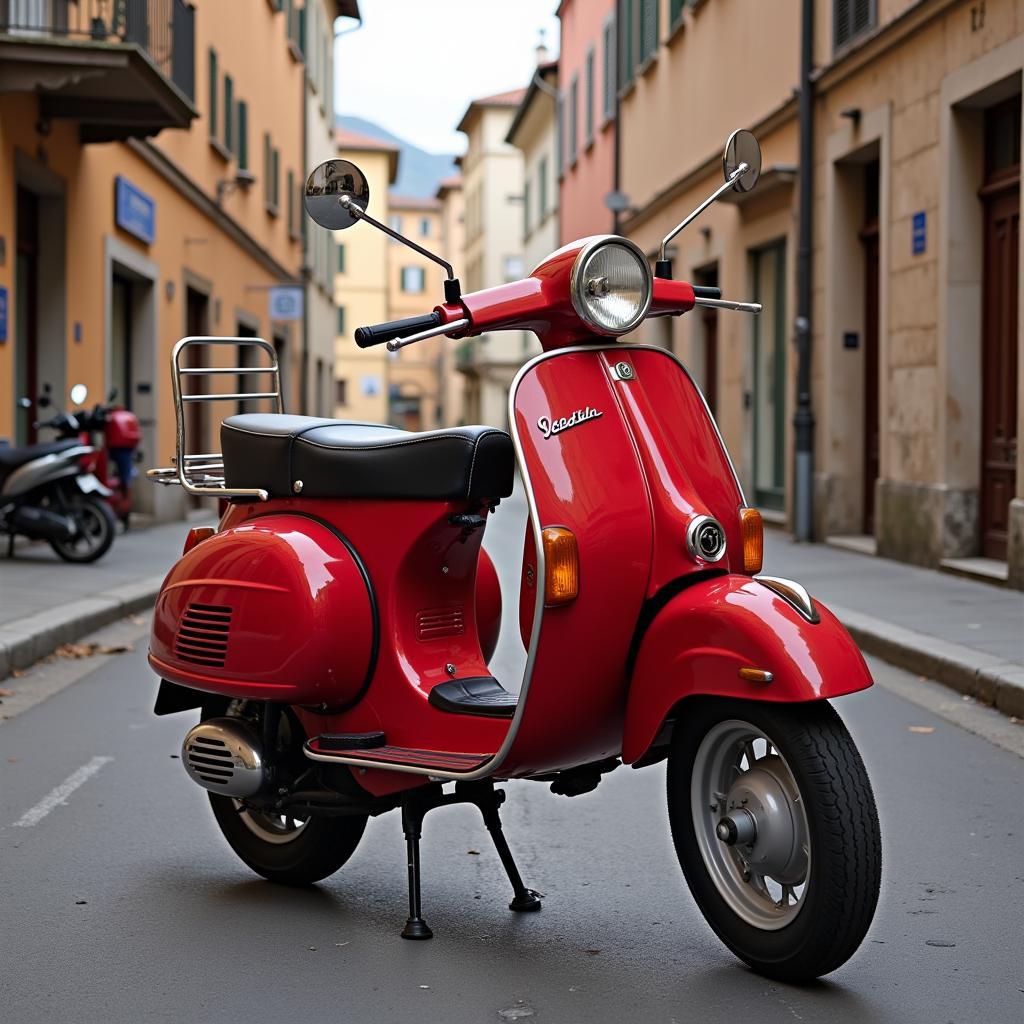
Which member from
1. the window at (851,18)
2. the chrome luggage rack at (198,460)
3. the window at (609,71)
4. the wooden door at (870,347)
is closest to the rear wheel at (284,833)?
the chrome luggage rack at (198,460)

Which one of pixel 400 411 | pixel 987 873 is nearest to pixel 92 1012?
Result: pixel 987 873

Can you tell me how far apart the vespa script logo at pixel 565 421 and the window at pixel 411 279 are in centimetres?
9565

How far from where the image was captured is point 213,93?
2317 centimetres

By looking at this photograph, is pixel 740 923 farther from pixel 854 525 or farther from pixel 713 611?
pixel 854 525

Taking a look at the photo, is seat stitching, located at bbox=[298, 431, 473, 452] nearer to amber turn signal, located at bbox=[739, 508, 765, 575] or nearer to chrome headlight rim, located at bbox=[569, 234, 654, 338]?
chrome headlight rim, located at bbox=[569, 234, 654, 338]

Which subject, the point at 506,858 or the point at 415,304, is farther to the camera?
the point at 415,304

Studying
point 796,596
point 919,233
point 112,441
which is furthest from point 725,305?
point 112,441

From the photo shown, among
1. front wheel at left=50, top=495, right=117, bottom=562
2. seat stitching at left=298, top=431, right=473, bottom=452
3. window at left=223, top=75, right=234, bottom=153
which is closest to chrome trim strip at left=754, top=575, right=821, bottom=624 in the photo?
seat stitching at left=298, top=431, right=473, bottom=452

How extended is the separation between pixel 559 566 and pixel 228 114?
22237 mm

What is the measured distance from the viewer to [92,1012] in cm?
339

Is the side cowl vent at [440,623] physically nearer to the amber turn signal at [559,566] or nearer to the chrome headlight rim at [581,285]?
the amber turn signal at [559,566]

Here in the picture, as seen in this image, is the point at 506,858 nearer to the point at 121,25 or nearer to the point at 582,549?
the point at 582,549

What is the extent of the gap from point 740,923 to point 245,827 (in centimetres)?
149

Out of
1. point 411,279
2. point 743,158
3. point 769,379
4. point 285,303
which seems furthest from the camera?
point 411,279
